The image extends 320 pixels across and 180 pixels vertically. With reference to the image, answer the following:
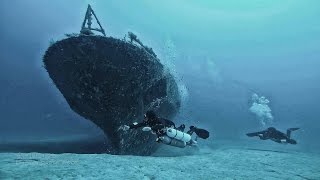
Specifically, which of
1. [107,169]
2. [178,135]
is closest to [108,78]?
[107,169]

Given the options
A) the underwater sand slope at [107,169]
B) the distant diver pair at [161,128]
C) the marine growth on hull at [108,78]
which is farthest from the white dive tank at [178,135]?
the marine growth on hull at [108,78]

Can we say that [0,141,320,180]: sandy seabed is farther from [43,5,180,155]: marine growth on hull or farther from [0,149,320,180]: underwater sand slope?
[43,5,180,155]: marine growth on hull

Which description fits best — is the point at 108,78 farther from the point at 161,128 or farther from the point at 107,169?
the point at 161,128

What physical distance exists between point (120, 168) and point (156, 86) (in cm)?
606

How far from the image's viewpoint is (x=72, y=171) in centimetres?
638

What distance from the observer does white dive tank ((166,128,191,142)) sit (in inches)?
247

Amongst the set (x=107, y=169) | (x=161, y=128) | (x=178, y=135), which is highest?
(x=161, y=128)

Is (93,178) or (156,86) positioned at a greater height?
(156,86)

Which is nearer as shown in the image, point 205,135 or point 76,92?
point 205,135

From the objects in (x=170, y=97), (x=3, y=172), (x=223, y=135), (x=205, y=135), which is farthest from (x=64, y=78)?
(x=223, y=135)

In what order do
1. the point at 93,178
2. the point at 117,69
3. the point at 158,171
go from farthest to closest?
the point at 117,69
the point at 158,171
the point at 93,178

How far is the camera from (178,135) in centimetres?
651

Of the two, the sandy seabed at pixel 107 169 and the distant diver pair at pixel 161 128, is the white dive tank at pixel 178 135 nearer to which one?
the distant diver pair at pixel 161 128

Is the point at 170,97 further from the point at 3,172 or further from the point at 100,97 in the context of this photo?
the point at 3,172
